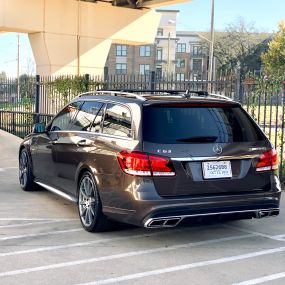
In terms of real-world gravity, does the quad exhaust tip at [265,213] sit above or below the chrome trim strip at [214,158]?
below

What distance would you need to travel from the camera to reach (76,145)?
6.35 metres

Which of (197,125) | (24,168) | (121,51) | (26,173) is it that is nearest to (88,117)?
(197,125)

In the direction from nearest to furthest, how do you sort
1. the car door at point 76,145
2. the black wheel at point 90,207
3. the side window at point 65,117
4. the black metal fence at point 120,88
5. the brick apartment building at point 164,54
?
the black wheel at point 90,207 → the car door at point 76,145 → the side window at point 65,117 → the black metal fence at point 120,88 → the brick apartment building at point 164,54

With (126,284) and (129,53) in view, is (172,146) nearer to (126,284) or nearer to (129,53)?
(126,284)

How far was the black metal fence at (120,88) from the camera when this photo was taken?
8.89 m

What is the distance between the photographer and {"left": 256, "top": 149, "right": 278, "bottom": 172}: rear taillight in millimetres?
5449

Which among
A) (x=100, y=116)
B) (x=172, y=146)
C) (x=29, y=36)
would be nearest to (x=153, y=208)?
(x=172, y=146)

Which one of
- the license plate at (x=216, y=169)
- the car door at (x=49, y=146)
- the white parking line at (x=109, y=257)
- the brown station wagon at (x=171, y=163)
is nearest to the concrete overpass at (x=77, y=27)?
the car door at (x=49, y=146)

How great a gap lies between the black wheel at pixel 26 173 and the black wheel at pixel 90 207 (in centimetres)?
232

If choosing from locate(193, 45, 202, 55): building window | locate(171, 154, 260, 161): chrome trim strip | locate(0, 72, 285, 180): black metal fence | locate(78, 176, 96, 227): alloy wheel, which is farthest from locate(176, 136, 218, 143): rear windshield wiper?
locate(193, 45, 202, 55): building window

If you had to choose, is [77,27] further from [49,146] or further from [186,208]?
[186,208]

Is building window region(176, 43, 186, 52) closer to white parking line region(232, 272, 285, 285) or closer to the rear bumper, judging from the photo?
the rear bumper

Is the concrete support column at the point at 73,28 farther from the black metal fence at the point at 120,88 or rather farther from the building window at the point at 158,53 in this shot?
the building window at the point at 158,53

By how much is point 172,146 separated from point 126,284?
1.44 meters
